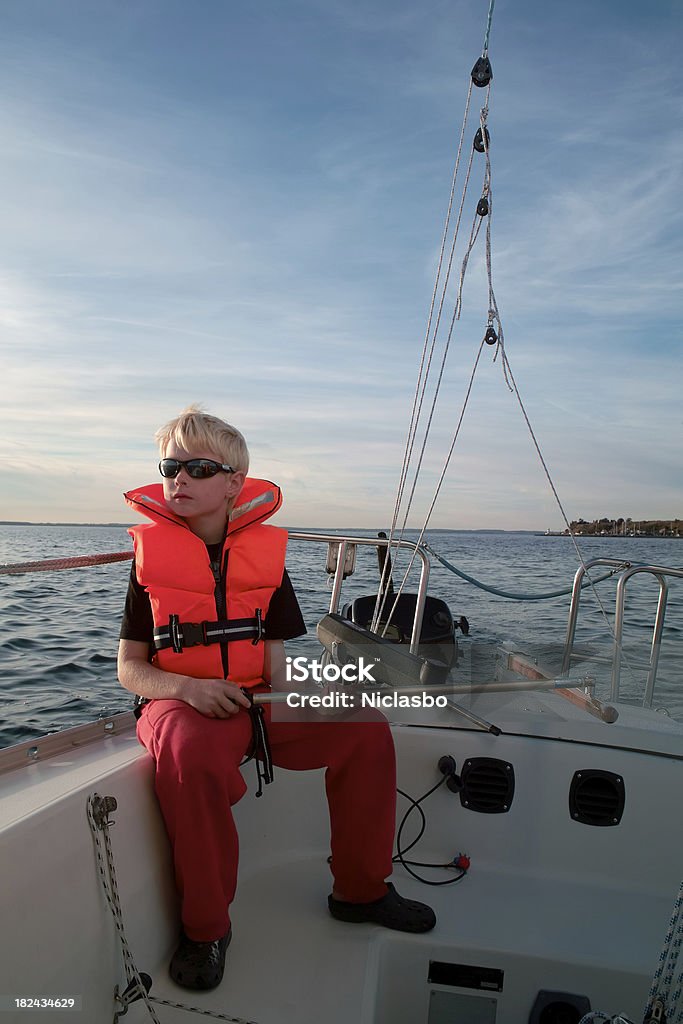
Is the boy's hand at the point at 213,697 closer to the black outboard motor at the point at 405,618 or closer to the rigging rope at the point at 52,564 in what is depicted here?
the rigging rope at the point at 52,564

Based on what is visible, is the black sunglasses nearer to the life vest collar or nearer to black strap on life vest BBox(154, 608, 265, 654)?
the life vest collar

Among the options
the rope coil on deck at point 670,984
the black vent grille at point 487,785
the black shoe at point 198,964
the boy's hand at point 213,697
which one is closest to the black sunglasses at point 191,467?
the boy's hand at point 213,697

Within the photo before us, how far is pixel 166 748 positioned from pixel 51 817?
1.19ft

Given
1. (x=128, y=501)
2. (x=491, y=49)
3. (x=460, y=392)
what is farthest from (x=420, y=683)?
(x=491, y=49)

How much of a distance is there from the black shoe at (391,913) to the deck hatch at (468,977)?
0.35 ft

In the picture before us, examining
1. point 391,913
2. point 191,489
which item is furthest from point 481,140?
point 391,913

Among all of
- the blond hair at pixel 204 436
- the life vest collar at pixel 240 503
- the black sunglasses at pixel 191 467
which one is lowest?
the life vest collar at pixel 240 503

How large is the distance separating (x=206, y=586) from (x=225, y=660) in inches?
8.2

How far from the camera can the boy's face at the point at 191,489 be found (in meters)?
2.01

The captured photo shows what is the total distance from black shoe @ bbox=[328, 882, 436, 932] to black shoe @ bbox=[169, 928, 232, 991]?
39 centimetres

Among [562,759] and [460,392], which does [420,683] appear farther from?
[460,392]

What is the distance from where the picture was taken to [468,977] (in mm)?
1917

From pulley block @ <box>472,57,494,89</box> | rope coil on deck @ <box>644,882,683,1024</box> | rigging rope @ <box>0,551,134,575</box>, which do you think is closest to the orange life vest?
rigging rope @ <box>0,551,134,575</box>

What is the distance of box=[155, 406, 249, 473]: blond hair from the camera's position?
202cm
